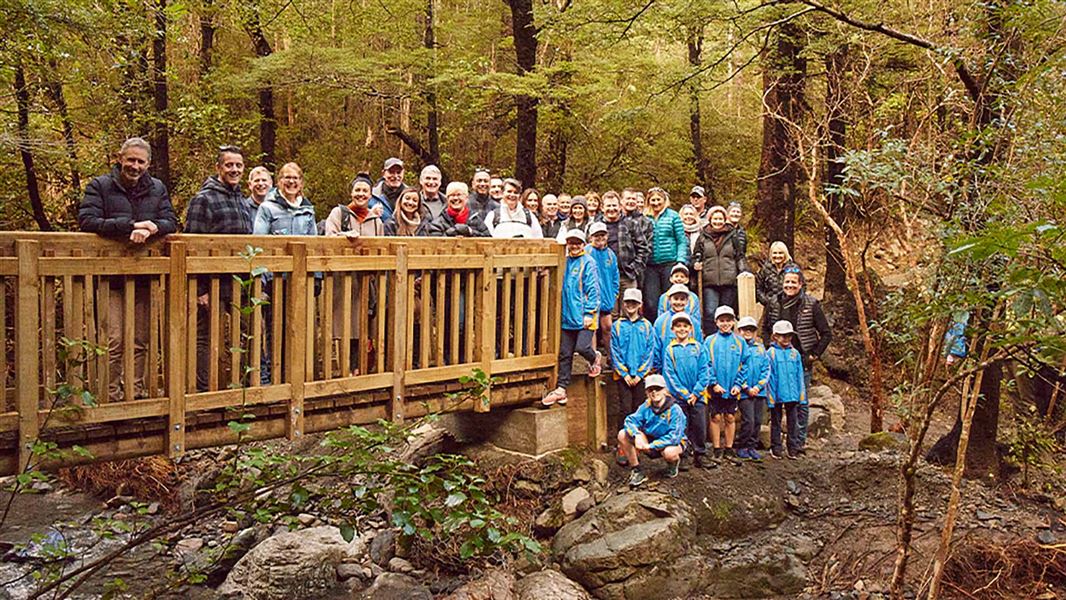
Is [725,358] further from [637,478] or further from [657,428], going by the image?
[637,478]

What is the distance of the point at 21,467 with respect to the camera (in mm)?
4992

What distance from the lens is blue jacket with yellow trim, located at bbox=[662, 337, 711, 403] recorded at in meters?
8.30

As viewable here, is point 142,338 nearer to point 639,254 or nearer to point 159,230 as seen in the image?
point 159,230

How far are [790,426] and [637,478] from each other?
2200mm

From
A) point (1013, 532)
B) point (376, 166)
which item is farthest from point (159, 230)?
point (376, 166)

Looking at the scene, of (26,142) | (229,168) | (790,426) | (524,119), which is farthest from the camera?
(524,119)

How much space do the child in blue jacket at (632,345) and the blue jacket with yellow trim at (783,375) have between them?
4.64ft

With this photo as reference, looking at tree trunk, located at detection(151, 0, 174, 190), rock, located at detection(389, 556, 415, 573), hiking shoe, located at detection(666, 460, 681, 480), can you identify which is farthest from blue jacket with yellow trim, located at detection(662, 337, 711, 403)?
tree trunk, located at detection(151, 0, 174, 190)

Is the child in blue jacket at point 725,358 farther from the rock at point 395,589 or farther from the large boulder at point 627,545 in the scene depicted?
the rock at point 395,589

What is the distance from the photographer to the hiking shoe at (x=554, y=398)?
8.51m

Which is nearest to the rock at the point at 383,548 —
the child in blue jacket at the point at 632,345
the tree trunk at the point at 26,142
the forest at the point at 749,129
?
the child in blue jacket at the point at 632,345

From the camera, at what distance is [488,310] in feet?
25.9

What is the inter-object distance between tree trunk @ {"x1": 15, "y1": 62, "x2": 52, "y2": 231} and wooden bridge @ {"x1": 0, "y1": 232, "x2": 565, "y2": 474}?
332 cm

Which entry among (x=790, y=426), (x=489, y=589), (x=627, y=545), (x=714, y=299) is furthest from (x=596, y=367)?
(x=489, y=589)
